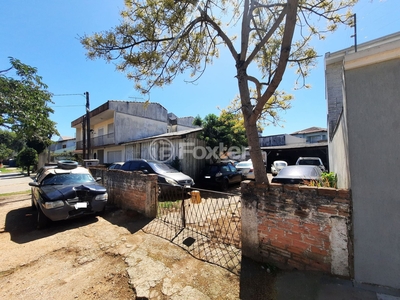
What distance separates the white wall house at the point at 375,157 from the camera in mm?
2104

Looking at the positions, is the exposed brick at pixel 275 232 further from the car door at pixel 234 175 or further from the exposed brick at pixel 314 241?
the car door at pixel 234 175

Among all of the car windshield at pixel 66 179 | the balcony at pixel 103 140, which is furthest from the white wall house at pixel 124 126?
the car windshield at pixel 66 179

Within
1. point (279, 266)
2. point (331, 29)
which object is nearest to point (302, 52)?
point (331, 29)

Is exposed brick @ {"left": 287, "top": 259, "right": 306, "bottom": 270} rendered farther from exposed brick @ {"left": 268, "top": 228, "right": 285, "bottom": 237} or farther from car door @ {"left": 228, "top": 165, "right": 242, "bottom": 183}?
car door @ {"left": 228, "top": 165, "right": 242, "bottom": 183}

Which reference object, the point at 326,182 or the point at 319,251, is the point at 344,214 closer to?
the point at 319,251

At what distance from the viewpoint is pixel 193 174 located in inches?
460

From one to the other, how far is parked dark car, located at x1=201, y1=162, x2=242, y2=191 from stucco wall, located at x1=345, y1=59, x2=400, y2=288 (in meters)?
7.15

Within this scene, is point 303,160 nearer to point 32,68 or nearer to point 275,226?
point 275,226

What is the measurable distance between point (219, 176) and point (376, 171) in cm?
729

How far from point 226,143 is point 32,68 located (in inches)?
406

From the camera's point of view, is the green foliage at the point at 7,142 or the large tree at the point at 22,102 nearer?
the large tree at the point at 22,102

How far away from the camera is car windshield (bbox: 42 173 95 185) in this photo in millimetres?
5145

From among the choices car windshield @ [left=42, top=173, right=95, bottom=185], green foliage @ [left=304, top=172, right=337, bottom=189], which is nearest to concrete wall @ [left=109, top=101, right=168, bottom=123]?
car windshield @ [left=42, top=173, right=95, bottom=185]

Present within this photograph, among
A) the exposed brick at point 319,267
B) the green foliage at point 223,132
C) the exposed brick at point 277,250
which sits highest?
the green foliage at point 223,132
